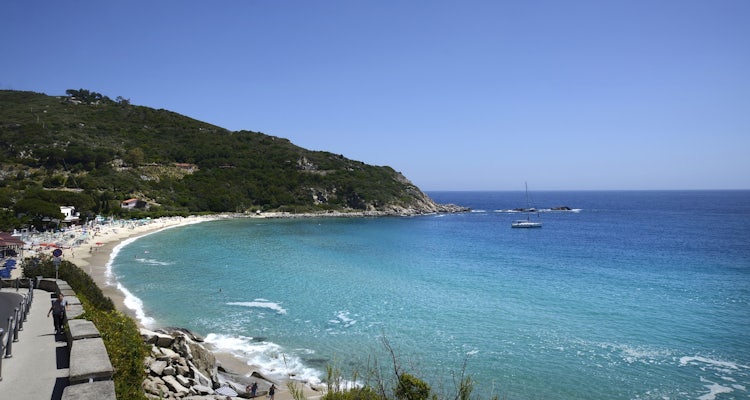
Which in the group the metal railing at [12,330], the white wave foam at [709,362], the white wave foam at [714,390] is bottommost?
the white wave foam at [714,390]

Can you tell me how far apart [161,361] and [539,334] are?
16.0 meters

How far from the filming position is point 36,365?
373 inches

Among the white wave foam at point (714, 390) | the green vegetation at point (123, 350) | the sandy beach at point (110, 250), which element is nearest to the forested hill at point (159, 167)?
the sandy beach at point (110, 250)

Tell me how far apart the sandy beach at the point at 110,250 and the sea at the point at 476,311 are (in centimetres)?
79

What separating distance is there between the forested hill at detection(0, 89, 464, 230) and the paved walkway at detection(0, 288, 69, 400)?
52007 mm

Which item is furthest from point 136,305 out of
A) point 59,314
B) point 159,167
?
point 159,167

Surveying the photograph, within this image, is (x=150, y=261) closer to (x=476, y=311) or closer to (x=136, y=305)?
(x=136, y=305)

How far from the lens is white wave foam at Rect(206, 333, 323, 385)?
15906mm

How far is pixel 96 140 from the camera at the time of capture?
322 feet

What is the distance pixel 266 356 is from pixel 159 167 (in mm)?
89234

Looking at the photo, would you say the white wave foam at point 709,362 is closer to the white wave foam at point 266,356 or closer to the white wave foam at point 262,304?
the white wave foam at point 266,356

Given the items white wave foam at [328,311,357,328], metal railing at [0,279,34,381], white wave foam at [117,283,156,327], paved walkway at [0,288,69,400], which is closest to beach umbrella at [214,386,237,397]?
paved walkway at [0,288,69,400]

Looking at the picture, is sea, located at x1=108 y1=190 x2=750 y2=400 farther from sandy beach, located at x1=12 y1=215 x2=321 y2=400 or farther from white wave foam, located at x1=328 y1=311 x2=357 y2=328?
sandy beach, located at x1=12 y1=215 x2=321 y2=400

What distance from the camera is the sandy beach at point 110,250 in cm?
1620
